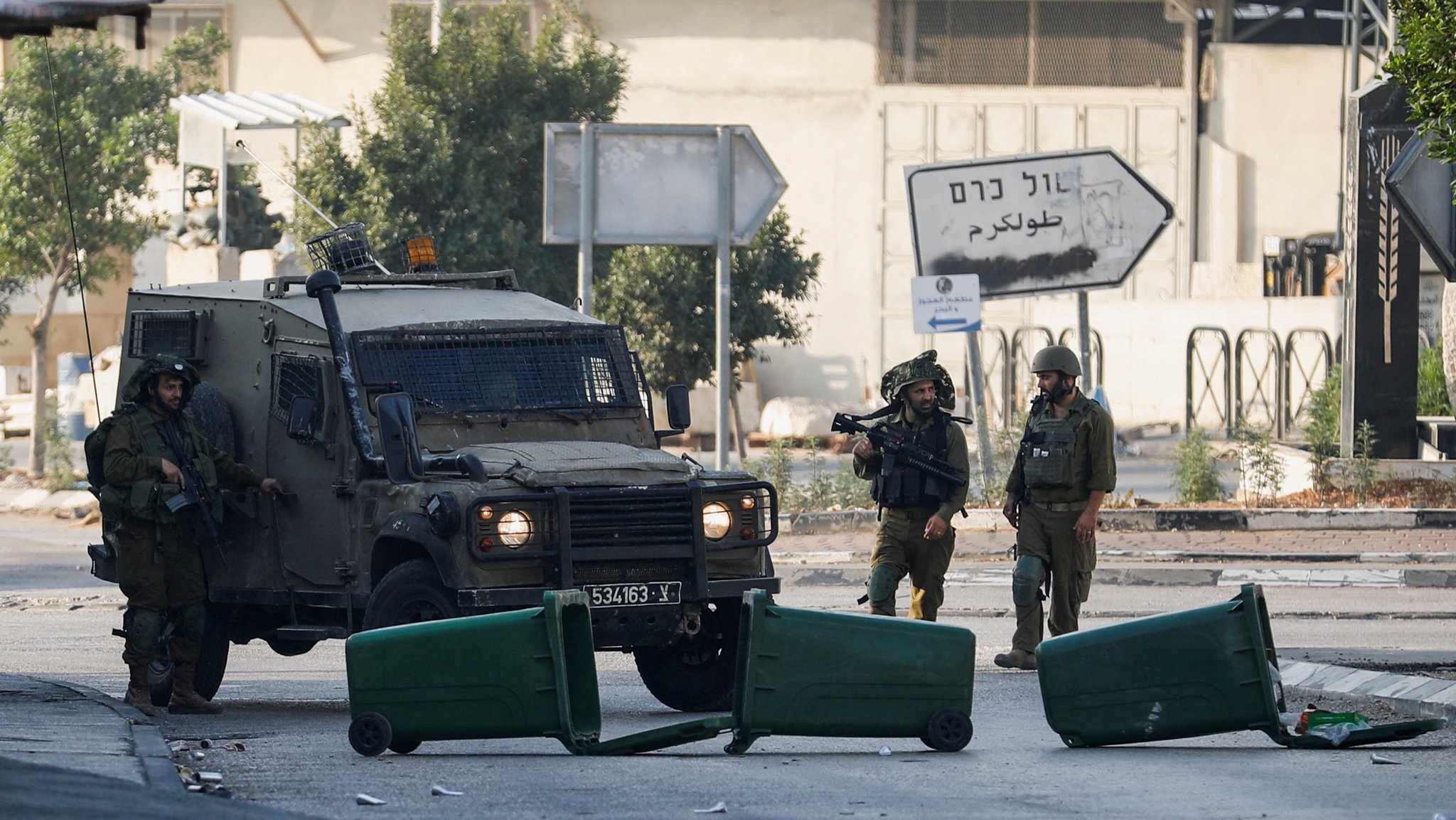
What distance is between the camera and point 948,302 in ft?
62.6

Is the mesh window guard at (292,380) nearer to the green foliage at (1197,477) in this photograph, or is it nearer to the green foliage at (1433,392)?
the green foliage at (1197,477)

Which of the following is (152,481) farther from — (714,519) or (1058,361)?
(1058,361)

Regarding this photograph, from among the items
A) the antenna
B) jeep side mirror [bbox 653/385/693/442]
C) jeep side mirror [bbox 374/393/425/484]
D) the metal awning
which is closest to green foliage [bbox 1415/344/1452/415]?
the antenna

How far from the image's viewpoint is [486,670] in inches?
285

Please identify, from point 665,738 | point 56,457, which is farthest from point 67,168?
point 665,738

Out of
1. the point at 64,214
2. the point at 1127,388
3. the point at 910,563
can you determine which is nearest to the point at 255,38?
the point at 64,214

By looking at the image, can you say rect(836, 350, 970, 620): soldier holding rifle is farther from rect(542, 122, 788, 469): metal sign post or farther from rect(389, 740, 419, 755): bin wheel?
rect(542, 122, 788, 469): metal sign post

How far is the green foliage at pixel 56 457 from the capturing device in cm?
2461

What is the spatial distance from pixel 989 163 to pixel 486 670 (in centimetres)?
1342

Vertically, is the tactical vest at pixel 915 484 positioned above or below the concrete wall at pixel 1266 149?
below

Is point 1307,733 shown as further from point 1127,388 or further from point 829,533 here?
point 1127,388

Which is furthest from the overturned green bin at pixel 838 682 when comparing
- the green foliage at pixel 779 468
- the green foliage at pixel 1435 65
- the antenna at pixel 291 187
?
the green foliage at pixel 779 468

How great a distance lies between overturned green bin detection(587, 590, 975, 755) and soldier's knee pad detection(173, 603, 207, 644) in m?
2.62

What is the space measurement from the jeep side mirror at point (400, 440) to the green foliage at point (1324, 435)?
40.8ft
